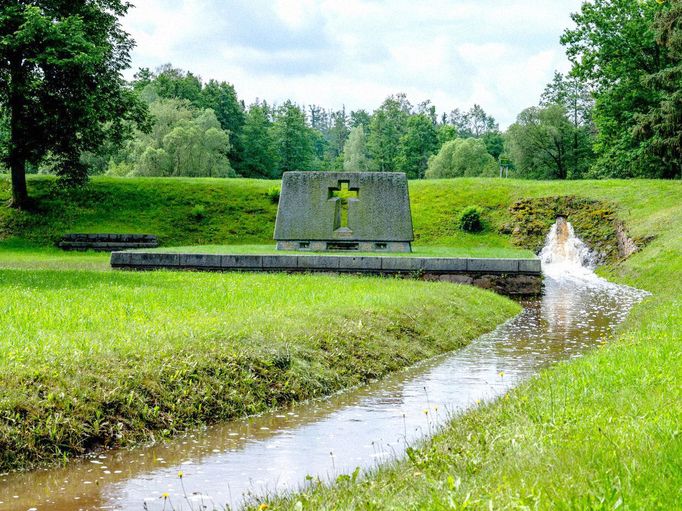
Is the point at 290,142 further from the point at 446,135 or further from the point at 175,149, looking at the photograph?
the point at 175,149

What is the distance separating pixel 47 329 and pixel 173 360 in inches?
85.6

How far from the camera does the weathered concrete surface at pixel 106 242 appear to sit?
3256cm

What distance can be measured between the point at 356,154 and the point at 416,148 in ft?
42.1

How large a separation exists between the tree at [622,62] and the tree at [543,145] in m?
18.1

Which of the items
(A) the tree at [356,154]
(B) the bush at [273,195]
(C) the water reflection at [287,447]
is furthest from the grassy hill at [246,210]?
(A) the tree at [356,154]

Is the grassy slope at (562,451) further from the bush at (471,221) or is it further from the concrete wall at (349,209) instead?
the bush at (471,221)

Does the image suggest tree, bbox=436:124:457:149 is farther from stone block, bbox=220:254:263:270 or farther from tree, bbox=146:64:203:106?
stone block, bbox=220:254:263:270

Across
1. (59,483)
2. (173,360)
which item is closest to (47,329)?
(173,360)

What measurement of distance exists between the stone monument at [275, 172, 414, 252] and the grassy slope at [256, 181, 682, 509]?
15.8m

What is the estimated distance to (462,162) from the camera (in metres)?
79.4

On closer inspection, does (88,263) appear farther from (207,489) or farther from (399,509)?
(399,509)

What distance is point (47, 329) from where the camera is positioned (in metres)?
9.12

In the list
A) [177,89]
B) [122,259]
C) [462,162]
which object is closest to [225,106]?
[177,89]

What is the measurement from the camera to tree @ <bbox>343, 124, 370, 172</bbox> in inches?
3861
